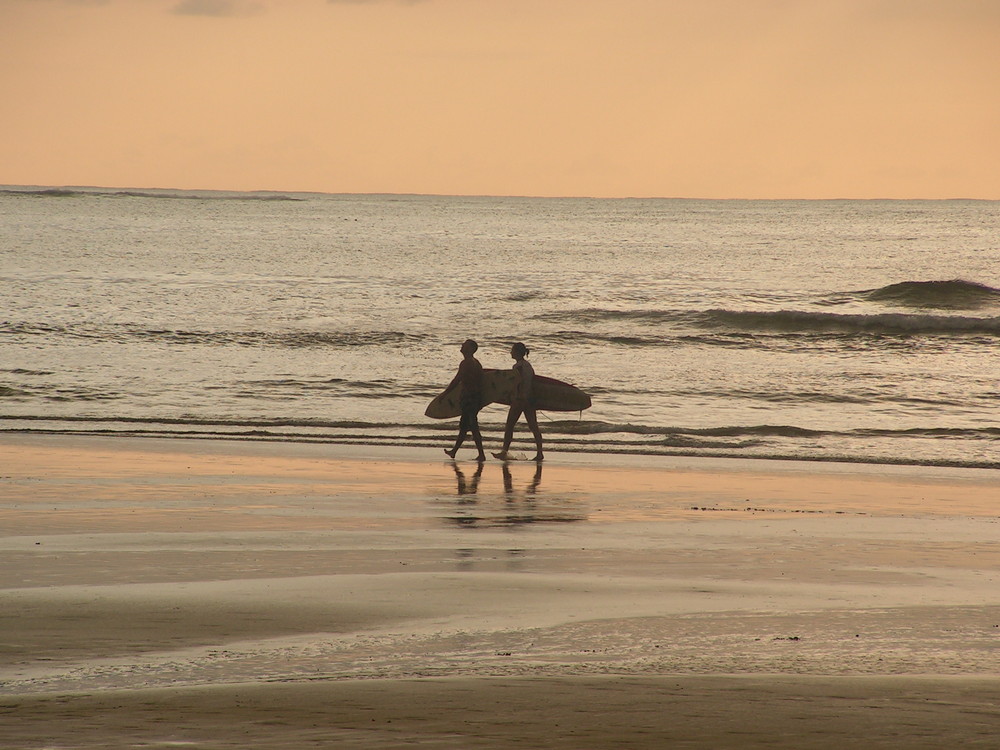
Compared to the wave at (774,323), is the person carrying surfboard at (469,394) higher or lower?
higher

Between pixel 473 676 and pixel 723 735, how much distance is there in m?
1.41

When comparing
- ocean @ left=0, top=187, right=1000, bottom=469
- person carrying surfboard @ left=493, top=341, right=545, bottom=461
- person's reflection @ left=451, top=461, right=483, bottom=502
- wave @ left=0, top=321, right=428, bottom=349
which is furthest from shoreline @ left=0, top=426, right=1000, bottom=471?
wave @ left=0, top=321, right=428, bottom=349

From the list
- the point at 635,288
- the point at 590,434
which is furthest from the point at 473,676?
the point at 635,288

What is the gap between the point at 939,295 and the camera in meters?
54.2

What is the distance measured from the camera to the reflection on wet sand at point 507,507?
1157 cm

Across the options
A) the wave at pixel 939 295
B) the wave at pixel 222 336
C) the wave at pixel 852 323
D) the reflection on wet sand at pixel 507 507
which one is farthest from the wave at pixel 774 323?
the reflection on wet sand at pixel 507 507

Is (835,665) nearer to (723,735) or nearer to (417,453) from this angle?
(723,735)

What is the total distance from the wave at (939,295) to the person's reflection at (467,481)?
39688mm

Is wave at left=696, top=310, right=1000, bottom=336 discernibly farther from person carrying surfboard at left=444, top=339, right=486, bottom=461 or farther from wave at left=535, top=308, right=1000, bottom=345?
person carrying surfboard at left=444, top=339, right=486, bottom=461

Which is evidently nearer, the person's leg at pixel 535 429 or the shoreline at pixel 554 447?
the person's leg at pixel 535 429

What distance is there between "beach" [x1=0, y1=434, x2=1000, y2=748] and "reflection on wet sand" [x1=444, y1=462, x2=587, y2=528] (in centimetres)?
6

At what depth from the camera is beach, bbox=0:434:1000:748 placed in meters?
5.47

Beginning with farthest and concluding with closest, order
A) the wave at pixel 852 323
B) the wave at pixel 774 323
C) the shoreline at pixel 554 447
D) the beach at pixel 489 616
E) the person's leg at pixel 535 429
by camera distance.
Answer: the wave at pixel 852 323 < the wave at pixel 774 323 < the shoreline at pixel 554 447 < the person's leg at pixel 535 429 < the beach at pixel 489 616

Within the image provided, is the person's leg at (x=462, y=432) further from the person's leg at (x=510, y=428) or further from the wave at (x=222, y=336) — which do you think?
the wave at (x=222, y=336)
